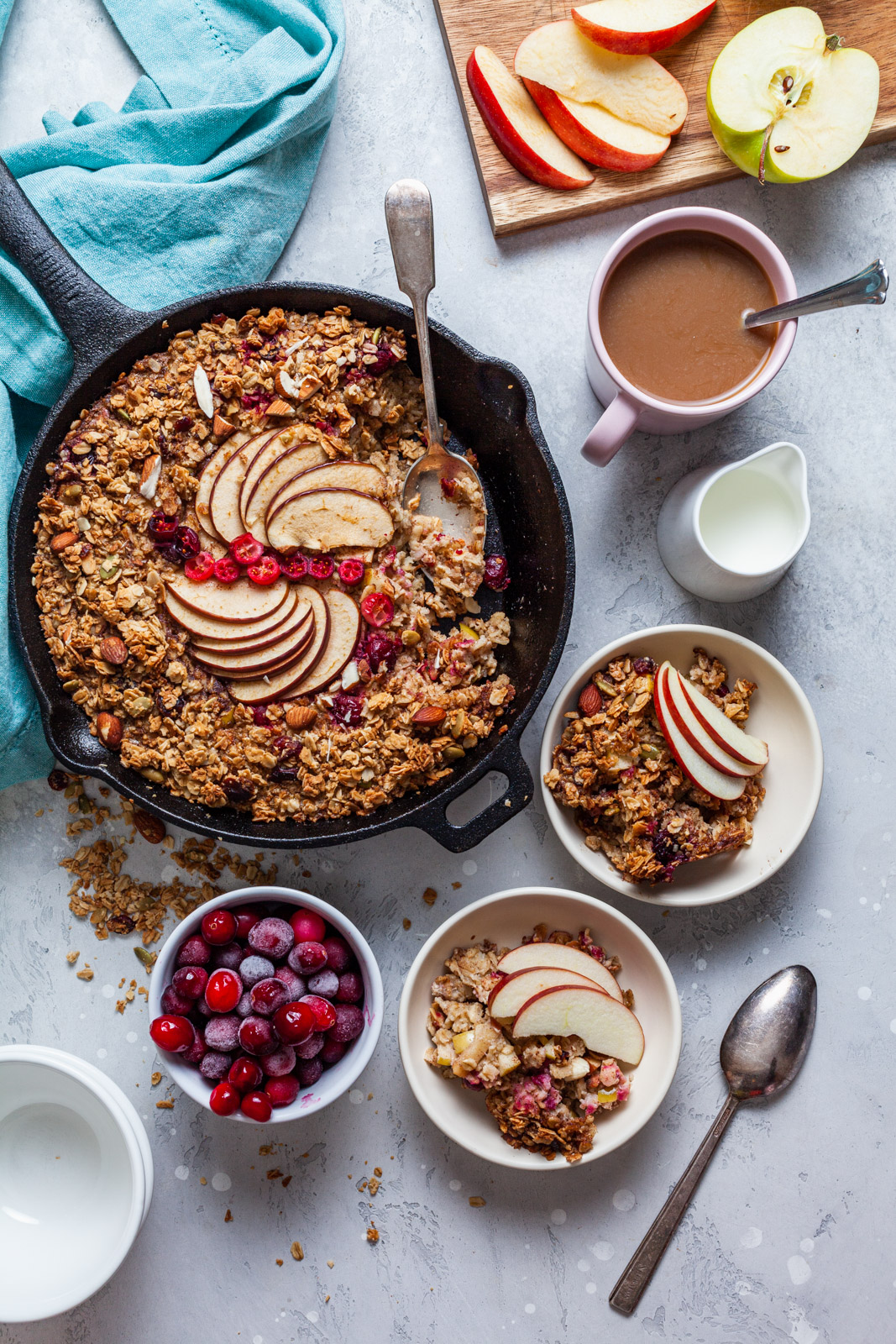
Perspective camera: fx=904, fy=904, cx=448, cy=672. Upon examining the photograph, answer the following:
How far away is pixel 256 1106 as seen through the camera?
1.97 m

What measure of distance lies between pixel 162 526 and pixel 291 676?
1.46ft

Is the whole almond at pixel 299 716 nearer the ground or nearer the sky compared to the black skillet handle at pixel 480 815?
nearer the sky

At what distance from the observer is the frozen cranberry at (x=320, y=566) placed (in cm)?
210

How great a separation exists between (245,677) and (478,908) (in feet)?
2.54

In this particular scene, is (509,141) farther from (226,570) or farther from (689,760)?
(689,760)

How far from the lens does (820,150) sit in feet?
6.93

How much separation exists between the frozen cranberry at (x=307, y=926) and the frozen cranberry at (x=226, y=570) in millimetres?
790

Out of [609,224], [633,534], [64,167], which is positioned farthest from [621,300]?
[64,167]

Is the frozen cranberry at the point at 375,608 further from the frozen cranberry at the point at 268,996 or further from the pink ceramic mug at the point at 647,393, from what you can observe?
the frozen cranberry at the point at 268,996

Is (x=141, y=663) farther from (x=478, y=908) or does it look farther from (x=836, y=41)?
(x=836, y=41)

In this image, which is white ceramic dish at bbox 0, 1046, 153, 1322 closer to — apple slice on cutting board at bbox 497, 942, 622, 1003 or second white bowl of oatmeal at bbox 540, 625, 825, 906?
apple slice on cutting board at bbox 497, 942, 622, 1003

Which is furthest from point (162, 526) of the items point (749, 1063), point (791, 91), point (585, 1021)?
point (749, 1063)

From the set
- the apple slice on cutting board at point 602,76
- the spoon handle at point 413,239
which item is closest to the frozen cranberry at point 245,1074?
the spoon handle at point 413,239

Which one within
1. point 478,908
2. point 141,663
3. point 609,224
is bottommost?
point 478,908
